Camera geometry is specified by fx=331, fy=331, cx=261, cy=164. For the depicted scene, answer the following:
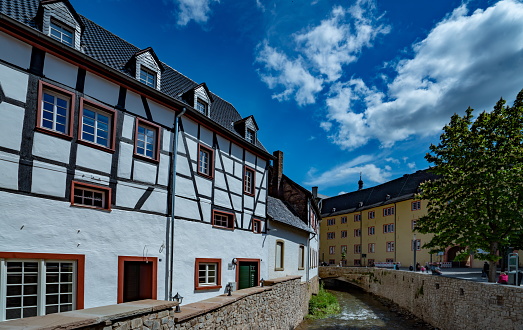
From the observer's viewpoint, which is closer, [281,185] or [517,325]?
[517,325]

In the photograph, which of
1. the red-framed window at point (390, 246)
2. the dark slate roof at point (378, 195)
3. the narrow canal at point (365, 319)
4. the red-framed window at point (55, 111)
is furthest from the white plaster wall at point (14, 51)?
the red-framed window at point (390, 246)

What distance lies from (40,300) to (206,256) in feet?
18.8

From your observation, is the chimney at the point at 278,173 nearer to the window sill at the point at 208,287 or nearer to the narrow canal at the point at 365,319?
the narrow canal at the point at 365,319

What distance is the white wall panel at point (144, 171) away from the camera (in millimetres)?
9914

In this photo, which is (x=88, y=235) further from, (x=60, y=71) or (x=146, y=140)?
(x=60, y=71)

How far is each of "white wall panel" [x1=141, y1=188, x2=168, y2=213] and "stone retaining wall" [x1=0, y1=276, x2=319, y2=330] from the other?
2720 millimetres

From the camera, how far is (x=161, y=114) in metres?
11.0

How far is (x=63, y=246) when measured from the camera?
25.8 ft

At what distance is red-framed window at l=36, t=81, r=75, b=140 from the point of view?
25.6ft

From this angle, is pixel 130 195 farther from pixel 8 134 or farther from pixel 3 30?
pixel 3 30

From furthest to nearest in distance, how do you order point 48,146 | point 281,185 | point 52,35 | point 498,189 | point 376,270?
point 376,270
point 281,185
point 498,189
point 52,35
point 48,146

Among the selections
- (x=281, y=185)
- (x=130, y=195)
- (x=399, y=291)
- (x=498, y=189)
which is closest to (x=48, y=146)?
(x=130, y=195)

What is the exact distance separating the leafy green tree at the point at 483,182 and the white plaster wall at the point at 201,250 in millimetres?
10559

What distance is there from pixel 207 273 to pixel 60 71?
26.9ft
